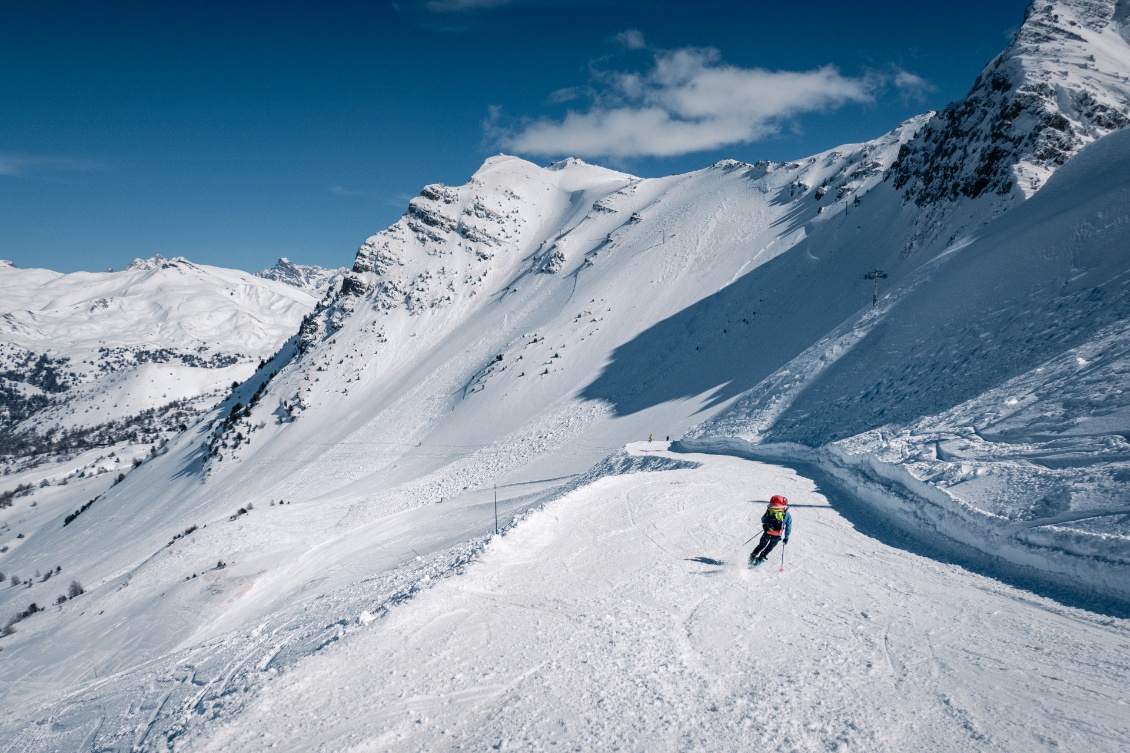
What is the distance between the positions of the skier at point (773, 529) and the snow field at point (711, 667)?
26cm

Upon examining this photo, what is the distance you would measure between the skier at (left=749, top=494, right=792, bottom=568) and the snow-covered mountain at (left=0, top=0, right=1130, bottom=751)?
1.76 ft

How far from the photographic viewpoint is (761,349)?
35.0 m

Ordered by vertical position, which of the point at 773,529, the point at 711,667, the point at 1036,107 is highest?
the point at 1036,107

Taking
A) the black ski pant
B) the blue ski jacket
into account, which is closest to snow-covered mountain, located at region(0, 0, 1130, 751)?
the black ski pant

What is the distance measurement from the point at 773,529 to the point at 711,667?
10.6 ft

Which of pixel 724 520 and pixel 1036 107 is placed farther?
pixel 1036 107

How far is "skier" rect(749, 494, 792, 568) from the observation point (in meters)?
7.94

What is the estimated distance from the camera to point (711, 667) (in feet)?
17.7

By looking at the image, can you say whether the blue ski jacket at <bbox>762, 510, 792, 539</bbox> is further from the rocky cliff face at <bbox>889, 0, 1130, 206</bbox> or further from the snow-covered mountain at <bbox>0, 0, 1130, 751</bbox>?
the rocky cliff face at <bbox>889, 0, 1130, 206</bbox>

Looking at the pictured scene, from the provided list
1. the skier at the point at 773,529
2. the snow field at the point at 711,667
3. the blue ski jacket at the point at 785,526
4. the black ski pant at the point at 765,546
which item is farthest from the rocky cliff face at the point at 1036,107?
the snow field at the point at 711,667

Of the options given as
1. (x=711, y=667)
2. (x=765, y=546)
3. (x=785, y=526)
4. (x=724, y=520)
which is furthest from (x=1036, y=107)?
(x=711, y=667)

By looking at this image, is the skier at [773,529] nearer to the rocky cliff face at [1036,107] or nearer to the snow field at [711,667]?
the snow field at [711,667]

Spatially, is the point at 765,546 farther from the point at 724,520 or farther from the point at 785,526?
the point at 724,520

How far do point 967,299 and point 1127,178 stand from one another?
20.3 ft
